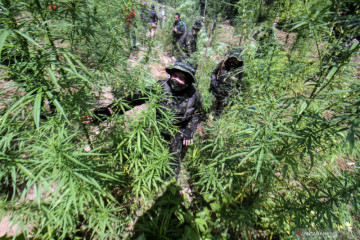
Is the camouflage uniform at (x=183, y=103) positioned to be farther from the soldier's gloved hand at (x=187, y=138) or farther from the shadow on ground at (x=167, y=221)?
the shadow on ground at (x=167, y=221)

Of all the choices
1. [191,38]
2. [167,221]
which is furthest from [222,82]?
[191,38]

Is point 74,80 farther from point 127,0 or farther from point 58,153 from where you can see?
point 127,0

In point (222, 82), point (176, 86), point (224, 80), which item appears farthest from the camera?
point (222, 82)

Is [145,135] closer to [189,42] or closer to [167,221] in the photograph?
[167,221]

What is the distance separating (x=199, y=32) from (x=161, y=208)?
20.0ft

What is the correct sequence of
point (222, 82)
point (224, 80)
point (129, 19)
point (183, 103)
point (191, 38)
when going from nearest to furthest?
point (129, 19), point (183, 103), point (224, 80), point (222, 82), point (191, 38)

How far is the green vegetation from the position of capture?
1188mm

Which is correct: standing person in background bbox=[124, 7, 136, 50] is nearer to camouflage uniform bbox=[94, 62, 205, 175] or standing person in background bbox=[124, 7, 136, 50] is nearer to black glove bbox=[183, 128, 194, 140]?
camouflage uniform bbox=[94, 62, 205, 175]

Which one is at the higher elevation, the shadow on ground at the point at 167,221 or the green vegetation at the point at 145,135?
the green vegetation at the point at 145,135

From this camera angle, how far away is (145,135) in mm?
1827

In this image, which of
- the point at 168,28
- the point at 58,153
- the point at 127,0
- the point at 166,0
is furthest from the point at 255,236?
the point at 166,0

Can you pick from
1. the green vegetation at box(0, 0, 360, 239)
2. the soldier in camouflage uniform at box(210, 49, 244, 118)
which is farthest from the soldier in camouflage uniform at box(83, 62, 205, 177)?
the soldier in camouflage uniform at box(210, 49, 244, 118)

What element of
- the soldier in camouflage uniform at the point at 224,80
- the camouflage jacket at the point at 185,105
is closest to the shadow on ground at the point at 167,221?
the camouflage jacket at the point at 185,105

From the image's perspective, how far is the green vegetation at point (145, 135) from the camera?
1.19 metres
